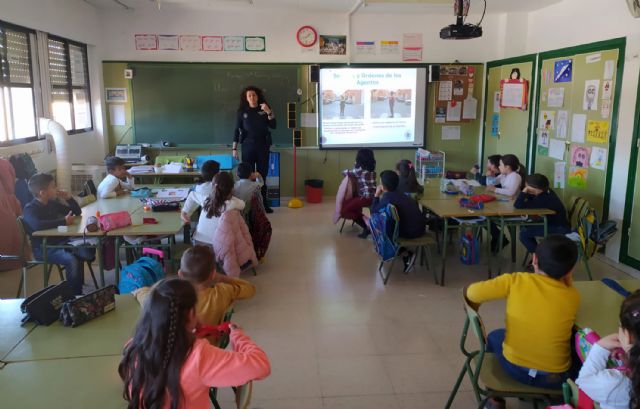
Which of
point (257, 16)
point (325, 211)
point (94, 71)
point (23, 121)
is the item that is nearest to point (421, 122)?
point (325, 211)

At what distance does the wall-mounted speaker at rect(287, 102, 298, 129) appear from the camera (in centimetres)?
806

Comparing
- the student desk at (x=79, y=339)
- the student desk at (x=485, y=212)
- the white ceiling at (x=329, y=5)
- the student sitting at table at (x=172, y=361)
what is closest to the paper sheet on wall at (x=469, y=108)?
the white ceiling at (x=329, y=5)

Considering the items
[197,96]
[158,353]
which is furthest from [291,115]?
[158,353]

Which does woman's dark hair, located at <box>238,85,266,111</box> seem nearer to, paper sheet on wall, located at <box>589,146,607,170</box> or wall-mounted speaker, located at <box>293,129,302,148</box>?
wall-mounted speaker, located at <box>293,129,302,148</box>

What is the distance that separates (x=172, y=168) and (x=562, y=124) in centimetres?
472

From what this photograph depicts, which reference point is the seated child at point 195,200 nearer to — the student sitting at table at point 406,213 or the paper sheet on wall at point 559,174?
the student sitting at table at point 406,213

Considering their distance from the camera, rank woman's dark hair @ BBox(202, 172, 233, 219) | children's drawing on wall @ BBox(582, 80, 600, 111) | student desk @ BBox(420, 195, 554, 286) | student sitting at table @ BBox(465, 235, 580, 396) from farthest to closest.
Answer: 1. children's drawing on wall @ BBox(582, 80, 600, 111)
2. student desk @ BBox(420, 195, 554, 286)
3. woman's dark hair @ BBox(202, 172, 233, 219)
4. student sitting at table @ BBox(465, 235, 580, 396)

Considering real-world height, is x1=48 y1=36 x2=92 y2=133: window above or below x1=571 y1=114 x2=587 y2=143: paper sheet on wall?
above

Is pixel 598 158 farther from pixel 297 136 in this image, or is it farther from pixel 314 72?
pixel 297 136

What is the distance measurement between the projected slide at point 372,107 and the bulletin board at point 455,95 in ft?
0.92

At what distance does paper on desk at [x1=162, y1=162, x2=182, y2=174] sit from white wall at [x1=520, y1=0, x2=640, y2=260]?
4.85 metres

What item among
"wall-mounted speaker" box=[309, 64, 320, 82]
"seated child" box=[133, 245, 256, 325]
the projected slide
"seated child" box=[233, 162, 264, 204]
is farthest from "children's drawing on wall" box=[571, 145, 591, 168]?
"seated child" box=[133, 245, 256, 325]

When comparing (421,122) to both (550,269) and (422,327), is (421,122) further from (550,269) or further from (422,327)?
(550,269)

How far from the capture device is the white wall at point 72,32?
17.7 feet
